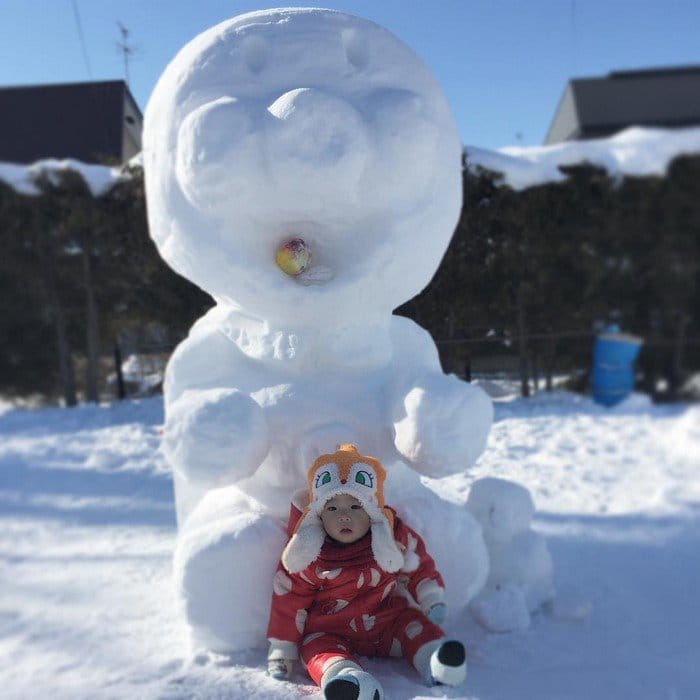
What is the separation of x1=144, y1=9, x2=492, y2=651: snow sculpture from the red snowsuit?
0.36 feet

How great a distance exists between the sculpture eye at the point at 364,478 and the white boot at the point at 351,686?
40 centimetres

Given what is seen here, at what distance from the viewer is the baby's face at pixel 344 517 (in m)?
1.60

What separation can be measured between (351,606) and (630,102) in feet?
4.53

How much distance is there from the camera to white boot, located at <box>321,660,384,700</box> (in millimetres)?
1333

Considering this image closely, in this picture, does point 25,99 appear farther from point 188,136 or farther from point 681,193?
point 681,193

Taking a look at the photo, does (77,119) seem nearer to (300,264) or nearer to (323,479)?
(300,264)

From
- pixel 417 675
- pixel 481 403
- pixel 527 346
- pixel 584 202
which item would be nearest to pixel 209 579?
pixel 417 675

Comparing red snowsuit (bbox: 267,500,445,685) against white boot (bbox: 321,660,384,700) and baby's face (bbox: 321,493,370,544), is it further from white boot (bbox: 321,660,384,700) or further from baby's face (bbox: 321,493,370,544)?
white boot (bbox: 321,660,384,700)

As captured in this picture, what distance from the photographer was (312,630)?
A: 1.62m

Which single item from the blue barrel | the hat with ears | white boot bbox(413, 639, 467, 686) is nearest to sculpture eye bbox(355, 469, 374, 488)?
the hat with ears

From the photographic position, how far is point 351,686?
1.34 metres

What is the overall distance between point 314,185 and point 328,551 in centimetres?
89

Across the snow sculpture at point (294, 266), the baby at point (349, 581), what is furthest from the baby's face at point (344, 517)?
the snow sculpture at point (294, 266)

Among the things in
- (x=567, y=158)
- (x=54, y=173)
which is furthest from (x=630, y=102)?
(x=54, y=173)
